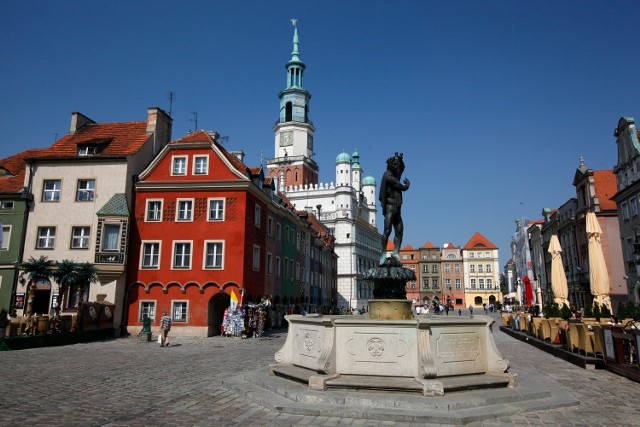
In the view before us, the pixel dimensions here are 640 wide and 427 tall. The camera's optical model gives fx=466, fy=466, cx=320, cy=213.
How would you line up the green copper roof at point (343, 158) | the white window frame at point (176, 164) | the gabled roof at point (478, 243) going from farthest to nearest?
the gabled roof at point (478, 243) < the green copper roof at point (343, 158) < the white window frame at point (176, 164)

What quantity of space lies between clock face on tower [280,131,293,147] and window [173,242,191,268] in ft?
221

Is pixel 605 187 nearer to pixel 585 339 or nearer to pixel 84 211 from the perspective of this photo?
pixel 585 339

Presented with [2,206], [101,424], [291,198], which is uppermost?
[291,198]

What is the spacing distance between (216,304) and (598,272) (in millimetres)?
22545

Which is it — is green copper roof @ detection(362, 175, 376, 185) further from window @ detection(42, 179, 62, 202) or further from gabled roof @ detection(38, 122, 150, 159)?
window @ detection(42, 179, 62, 202)

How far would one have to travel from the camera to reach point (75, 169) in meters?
30.6

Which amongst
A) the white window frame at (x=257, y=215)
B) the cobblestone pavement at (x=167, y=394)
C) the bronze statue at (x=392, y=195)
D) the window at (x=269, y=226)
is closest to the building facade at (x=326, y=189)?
the window at (x=269, y=226)

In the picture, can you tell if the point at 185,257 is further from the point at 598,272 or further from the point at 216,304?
the point at 598,272

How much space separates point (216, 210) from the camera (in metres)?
30.7

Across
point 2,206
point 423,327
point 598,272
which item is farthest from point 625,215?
point 2,206

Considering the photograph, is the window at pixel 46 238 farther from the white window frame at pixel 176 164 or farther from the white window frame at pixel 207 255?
the white window frame at pixel 207 255

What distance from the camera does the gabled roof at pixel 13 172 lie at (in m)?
30.9

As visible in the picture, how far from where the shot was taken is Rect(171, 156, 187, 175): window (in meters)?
31.5

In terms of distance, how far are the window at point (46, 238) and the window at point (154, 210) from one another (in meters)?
5.90
